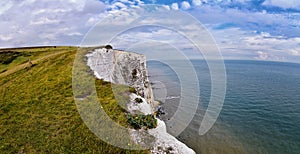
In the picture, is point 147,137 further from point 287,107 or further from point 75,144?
point 287,107

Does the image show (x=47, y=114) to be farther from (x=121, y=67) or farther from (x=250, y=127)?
(x=250, y=127)

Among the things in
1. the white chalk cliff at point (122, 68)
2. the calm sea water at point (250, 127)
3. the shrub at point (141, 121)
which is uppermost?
the white chalk cliff at point (122, 68)

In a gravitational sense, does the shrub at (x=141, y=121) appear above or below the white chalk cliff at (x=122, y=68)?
below

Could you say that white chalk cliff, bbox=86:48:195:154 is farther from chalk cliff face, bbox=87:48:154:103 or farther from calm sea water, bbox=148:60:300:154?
calm sea water, bbox=148:60:300:154

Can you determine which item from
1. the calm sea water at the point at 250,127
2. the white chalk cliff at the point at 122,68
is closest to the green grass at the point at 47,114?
the white chalk cliff at the point at 122,68

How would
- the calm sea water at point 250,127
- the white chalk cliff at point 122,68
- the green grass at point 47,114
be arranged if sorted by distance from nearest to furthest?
the green grass at point 47,114, the white chalk cliff at point 122,68, the calm sea water at point 250,127

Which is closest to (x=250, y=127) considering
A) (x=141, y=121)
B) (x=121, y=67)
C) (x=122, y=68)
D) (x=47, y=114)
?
(x=122, y=68)

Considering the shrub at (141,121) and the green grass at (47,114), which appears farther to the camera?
the shrub at (141,121)

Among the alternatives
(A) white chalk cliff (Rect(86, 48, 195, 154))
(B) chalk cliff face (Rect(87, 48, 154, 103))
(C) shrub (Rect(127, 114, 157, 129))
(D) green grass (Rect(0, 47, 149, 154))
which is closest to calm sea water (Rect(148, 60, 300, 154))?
(A) white chalk cliff (Rect(86, 48, 195, 154))

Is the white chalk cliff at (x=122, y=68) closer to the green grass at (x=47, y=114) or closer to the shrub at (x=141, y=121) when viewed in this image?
the shrub at (x=141, y=121)

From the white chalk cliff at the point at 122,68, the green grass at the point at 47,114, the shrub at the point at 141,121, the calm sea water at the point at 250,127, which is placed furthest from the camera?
the calm sea water at the point at 250,127
